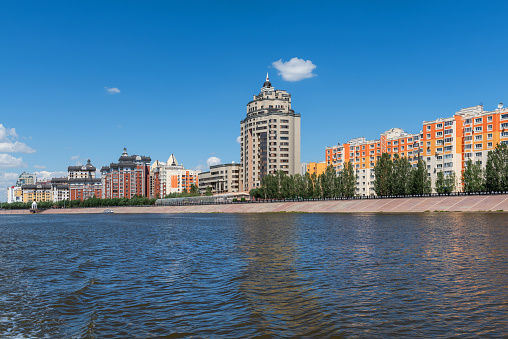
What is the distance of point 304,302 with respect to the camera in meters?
17.6

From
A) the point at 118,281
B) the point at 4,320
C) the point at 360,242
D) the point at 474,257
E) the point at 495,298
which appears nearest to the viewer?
the point at 4,320

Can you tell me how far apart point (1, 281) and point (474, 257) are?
29461 millimetres

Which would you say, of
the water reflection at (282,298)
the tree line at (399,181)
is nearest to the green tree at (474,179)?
the tree line at (399,181)

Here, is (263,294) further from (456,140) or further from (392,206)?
(456,140)

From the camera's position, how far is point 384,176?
135m

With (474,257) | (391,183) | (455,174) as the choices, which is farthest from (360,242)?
(455,174)

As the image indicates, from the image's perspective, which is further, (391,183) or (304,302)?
(391,183)

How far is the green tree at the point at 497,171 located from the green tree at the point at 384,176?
2739 cm

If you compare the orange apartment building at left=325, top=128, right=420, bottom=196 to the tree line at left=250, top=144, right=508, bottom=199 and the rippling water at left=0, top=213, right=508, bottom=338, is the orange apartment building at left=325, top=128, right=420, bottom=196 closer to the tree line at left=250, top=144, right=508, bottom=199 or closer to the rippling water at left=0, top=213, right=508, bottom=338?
the tree line at left=250, top=144, right=508, bottom=199

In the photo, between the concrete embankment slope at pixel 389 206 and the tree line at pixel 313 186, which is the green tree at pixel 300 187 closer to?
the tree line at pixel 313 186

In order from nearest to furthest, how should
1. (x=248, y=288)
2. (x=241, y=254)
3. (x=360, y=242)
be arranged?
(x=248, y=288) < (x=241, y=254) < (x=360, y=242)

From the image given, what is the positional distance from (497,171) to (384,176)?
32153mm

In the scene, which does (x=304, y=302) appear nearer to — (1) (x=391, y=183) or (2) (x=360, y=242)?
(2) (x=360, y=242)

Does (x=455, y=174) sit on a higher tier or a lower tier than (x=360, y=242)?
higher
